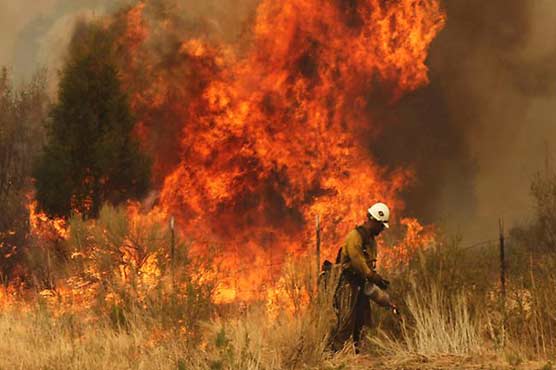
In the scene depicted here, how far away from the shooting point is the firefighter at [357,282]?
1057 centimetres

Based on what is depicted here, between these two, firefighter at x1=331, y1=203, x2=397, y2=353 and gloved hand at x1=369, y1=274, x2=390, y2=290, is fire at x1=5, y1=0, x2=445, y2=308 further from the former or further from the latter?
A: gloved hand at x1=369, y1=274, x2=390, y2=290

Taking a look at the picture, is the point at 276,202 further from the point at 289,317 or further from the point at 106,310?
the point at 289,317

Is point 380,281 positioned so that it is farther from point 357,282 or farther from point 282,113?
point 282,113

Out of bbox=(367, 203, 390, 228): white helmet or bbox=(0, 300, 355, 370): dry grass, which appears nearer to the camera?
bbox=(0, 300, 355, 370): dry grass

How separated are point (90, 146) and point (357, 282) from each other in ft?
44.0

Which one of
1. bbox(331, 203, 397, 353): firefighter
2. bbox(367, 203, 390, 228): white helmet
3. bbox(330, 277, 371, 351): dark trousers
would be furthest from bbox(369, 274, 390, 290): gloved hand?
bbox(367, 203, 390, 228): white helmet

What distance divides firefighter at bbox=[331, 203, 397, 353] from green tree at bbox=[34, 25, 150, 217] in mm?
12385

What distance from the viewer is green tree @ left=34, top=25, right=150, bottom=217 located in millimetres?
21938

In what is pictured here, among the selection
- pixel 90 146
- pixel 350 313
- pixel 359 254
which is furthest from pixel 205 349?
pixel 90 146

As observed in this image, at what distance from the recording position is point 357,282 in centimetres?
1079

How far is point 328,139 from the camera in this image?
26.1 m

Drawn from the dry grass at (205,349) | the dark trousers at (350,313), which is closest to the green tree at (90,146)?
the dry grass at (205,349)

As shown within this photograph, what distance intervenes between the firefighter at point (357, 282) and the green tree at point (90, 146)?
12385 mm

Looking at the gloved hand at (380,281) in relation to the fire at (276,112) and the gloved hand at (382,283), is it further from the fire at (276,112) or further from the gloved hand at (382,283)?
the fire at (276,112)
